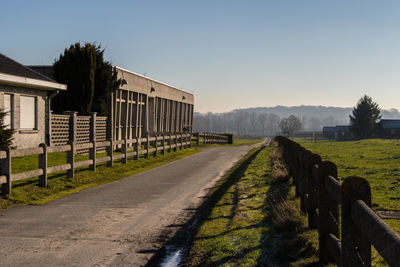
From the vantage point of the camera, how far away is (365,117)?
85.4 metres

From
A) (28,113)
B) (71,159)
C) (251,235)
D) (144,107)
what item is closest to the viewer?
(251,235)

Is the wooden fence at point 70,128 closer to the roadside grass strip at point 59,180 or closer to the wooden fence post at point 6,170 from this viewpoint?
the roadside grass strip at point 59,180

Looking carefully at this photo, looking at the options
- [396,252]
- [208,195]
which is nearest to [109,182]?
[208,195]

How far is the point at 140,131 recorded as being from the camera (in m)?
31.5

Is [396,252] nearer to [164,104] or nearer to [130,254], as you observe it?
[130,254]

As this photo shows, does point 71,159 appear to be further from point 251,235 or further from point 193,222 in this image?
point 251,235

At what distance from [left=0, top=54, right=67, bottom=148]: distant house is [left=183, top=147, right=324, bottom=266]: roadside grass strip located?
11081 millimetres

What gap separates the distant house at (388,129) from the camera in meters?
93.1

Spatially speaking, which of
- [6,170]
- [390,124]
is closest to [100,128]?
[6,170]

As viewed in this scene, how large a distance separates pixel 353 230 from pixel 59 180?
Result: 11.2m

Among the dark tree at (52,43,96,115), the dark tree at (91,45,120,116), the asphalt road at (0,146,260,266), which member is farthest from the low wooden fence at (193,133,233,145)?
the asphalt road at (0,146,260,266)

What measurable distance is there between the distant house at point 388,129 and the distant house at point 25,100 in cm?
8533

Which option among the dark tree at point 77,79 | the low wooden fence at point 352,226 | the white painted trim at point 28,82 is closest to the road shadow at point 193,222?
the low wooden fence at point 352,226

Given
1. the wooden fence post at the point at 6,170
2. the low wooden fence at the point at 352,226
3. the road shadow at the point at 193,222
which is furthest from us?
the wooden fence post at the point at 6,170
